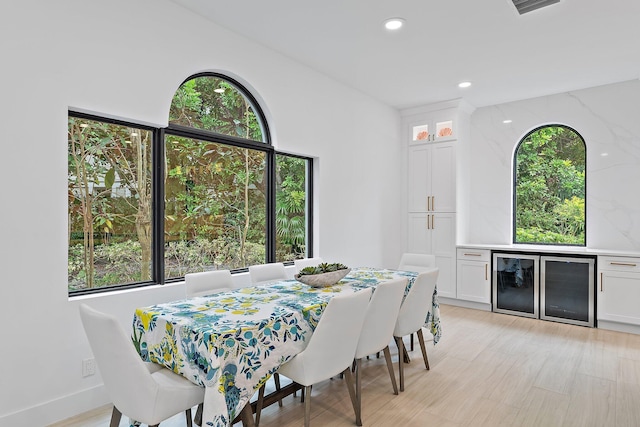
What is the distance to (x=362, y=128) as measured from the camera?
5152 millimetres

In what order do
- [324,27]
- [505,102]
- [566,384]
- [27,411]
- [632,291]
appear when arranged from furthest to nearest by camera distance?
1. [505,102]
2. [632,291]
3. [324,27]
4. [566,384]
5. [27,411]

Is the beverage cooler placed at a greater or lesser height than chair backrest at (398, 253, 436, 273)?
lesser

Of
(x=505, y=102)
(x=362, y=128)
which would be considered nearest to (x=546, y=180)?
(x=505, y=102)

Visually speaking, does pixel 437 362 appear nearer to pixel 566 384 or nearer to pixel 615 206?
pixel 566 384

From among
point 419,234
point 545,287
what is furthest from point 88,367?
point 545,287

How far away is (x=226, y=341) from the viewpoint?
Answer: 5.79 feet

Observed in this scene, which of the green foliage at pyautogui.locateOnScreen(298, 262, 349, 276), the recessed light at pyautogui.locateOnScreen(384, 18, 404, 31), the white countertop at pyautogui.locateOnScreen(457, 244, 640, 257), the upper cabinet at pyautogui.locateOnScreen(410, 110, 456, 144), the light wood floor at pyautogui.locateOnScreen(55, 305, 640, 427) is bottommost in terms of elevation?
the light wood floor at pyautogui.locateOnScreen(55, 305, 640, 427)

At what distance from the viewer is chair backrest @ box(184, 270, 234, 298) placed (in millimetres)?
2738

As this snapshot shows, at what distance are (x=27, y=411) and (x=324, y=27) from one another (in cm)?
352

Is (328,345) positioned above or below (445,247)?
below

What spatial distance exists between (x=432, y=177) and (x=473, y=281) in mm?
1616

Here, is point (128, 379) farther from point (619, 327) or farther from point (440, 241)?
point (619, 327)

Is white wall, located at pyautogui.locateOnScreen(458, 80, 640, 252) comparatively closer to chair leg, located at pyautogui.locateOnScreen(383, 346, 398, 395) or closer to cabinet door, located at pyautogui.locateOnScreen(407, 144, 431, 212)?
cabinet door, located at pyautogui.locateOnScreen(407, 144, 431, 212)

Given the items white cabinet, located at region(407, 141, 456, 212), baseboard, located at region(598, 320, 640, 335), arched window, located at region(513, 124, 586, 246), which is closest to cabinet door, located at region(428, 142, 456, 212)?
white cabinet, located at region(407, 141, 456, 212)
